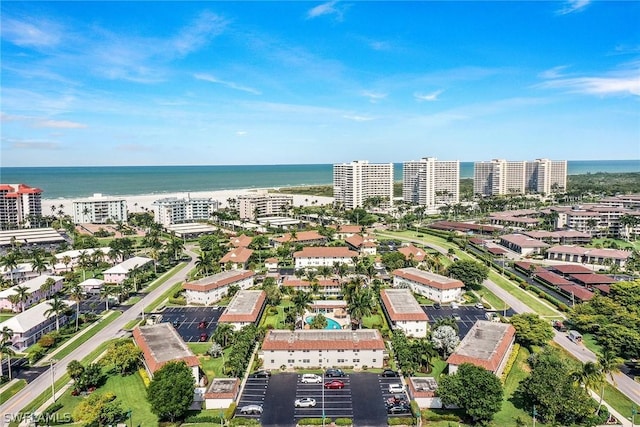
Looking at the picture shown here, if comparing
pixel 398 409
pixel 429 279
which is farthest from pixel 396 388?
pixel 429 279

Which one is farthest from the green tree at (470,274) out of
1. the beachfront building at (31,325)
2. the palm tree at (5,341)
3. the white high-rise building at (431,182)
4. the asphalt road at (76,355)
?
the white high-rise building at (431,182)

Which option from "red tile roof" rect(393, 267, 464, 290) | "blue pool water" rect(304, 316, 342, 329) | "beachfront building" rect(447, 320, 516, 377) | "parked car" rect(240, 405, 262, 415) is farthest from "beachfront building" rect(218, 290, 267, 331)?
"beachfront building" rect(447, 320, 516, 377)

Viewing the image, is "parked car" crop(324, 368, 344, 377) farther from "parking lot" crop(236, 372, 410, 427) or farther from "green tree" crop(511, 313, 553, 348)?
"green tree" crop(511, 313, 553, 348)

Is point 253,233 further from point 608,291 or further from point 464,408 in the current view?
point 464,408

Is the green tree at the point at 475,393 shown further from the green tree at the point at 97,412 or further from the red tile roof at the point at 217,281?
the red tile roof at the point at 217,281

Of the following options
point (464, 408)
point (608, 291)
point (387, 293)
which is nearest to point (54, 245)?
point (387, 293)

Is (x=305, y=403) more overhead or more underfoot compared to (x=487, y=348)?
more underfoot

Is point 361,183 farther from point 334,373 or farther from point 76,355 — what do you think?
point 76,355

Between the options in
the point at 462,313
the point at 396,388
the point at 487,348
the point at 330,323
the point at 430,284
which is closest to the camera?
the point at 396,388
